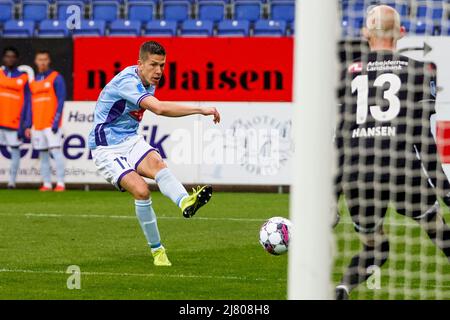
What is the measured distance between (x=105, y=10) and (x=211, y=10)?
223 cm

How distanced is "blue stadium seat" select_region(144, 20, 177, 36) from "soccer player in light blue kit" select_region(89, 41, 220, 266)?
11.9 m

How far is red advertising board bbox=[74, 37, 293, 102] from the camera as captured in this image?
61.7ft

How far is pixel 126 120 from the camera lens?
1024cm

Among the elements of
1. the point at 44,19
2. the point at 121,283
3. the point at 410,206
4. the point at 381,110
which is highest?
the point at 44,19

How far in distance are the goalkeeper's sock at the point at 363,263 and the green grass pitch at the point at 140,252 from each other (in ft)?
1.51

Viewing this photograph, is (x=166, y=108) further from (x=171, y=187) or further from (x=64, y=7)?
(x=64, y=7)

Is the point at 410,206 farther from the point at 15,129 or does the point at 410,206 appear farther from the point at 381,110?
the point at 15,129

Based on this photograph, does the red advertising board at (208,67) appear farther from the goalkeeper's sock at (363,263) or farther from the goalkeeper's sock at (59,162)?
the goalkeeper's sock at (363,263)

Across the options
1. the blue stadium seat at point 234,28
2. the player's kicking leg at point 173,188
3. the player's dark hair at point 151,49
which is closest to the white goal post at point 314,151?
the player's kicking leg at point 173,188

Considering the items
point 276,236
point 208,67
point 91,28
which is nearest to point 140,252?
point 276,236

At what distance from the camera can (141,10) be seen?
76.0 feet

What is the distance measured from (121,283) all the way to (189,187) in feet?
30.6

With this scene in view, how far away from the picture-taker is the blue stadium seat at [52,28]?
22.0m

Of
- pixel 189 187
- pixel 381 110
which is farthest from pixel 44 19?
pixel 381 110
